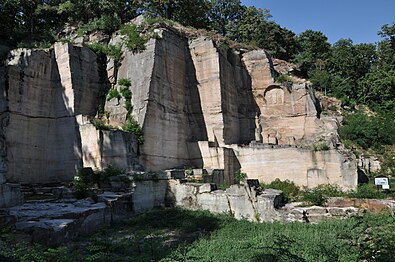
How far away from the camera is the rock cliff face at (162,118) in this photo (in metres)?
17.7

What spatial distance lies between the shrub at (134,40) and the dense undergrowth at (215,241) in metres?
9.79

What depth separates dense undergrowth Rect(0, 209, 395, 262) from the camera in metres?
7.08

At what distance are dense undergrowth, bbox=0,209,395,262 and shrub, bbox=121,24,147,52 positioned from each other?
9786mm

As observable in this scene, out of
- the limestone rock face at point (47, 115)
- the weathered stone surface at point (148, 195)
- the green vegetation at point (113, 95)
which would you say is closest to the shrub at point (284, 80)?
the green vegetation at point (113, 95)

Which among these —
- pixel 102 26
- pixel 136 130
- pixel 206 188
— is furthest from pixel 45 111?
pixel 206 188

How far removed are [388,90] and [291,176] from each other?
52.2 feet

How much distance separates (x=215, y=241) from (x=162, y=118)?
10.8 metres

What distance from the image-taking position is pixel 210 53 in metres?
22.3

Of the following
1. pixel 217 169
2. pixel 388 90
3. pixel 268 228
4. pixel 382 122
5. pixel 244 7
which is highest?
pixel 244 7

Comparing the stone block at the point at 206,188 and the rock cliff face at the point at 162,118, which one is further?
the rock cliff face at the point at 162,118

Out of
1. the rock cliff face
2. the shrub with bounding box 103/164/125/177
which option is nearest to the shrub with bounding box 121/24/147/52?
the rock cliff face

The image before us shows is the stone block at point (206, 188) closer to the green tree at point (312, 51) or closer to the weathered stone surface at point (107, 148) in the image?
the weathered stone surface at point (107, 148)

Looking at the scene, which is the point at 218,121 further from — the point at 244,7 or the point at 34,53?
the point at 244,7

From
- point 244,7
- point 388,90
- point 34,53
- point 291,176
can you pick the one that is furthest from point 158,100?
point 244,7
